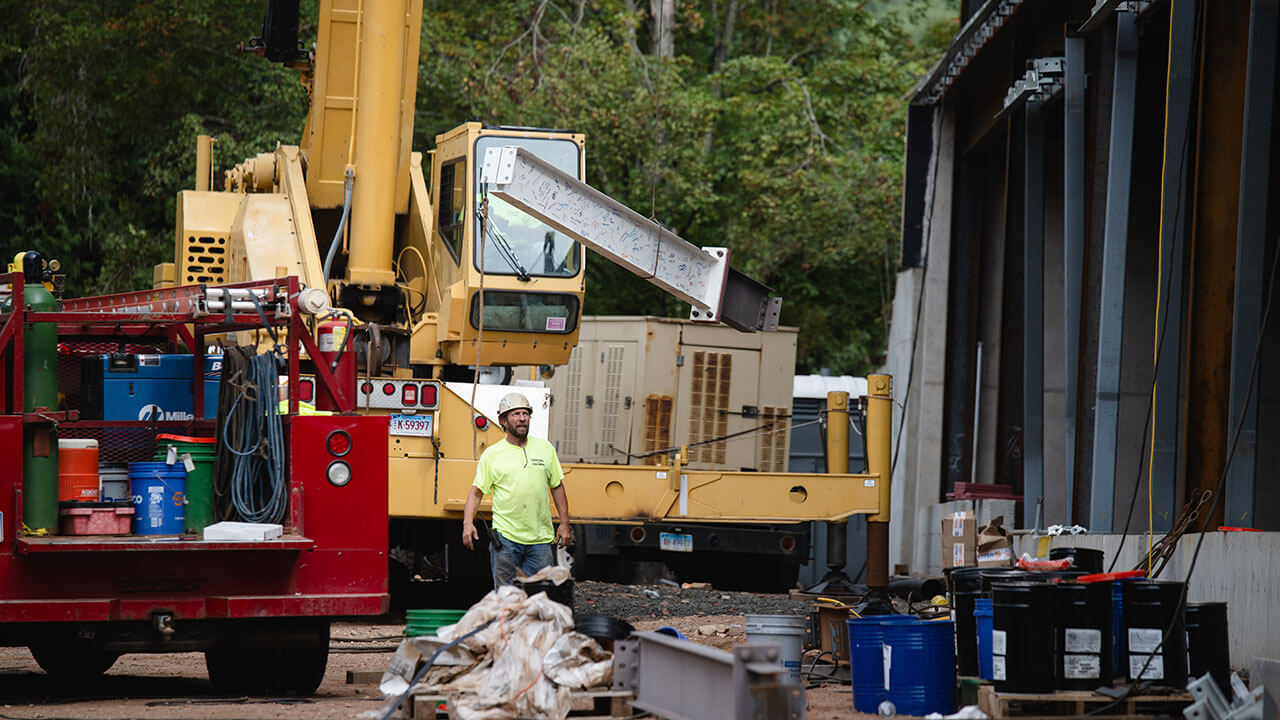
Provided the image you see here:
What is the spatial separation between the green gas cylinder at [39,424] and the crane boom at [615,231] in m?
3.00

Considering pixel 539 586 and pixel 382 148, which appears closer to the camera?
pixel 539 586

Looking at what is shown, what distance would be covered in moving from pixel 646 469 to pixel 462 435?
1997 mm

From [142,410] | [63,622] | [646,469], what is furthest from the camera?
[646,469]

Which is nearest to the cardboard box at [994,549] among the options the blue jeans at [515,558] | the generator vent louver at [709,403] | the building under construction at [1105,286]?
the building under construction at [1105,286]

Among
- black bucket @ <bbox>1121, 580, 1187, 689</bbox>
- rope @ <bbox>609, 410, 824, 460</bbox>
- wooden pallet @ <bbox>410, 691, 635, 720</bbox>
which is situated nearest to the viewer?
black bucket @ <bbox>1121, 580, 1187, 689</bbox>

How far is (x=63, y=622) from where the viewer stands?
790cm

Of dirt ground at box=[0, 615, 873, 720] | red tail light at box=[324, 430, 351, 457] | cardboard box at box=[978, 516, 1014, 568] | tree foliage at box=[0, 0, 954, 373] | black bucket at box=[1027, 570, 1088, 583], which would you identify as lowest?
dirt ground at box=[0, 615, 873, 720]

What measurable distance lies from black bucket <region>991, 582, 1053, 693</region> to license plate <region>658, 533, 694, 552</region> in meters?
7.45

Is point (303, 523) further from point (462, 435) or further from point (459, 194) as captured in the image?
point (459, 194)

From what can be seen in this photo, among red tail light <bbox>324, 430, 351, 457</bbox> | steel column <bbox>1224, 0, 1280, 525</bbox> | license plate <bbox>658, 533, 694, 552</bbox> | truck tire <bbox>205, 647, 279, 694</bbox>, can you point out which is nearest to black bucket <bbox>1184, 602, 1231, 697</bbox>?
steel column <bbox>1224, 0, 1280, 525</bbox>

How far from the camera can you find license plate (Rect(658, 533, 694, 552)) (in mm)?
14398

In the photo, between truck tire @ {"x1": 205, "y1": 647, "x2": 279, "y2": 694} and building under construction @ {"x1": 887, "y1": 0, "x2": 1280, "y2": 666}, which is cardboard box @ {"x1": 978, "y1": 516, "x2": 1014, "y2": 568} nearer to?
building under construction @ {"x1": 887, "y1": 0, "x2": 1280, "y2": 666}

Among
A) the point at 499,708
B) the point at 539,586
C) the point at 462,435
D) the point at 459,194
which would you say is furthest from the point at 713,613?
the point at 499,708

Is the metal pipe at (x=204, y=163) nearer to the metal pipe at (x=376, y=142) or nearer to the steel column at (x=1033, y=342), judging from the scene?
the metal pipe at (x=376, y=142)
